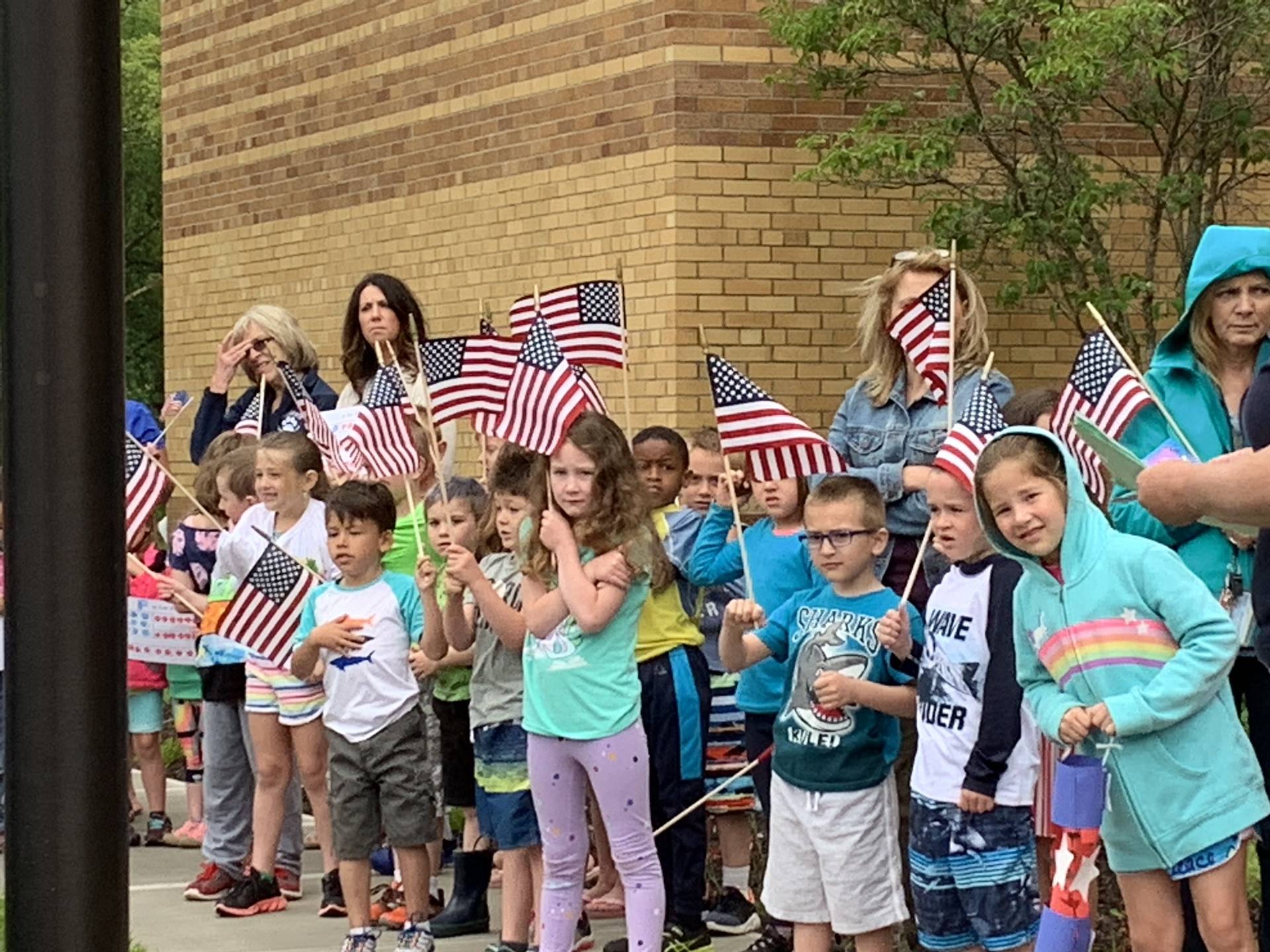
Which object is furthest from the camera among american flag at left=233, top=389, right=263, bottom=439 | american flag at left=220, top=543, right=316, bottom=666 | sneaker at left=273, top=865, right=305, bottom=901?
american flag at left=233, top=389, right=263, bottom=439

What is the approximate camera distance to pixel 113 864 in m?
4.35

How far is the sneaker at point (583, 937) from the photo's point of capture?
7883 mm

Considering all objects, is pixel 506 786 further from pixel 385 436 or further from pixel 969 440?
pixel 969 440

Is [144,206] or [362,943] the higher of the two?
[144,206]

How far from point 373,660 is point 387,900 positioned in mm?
1153

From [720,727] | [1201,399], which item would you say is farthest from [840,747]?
[720,727]

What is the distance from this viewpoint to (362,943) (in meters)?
7.67

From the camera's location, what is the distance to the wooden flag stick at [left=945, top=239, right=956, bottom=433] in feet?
22.5

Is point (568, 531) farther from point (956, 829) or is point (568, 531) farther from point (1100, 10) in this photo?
point (1100, 10)

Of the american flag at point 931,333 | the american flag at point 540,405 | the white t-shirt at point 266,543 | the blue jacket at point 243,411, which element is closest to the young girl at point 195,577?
the blue jacket at point 243,411

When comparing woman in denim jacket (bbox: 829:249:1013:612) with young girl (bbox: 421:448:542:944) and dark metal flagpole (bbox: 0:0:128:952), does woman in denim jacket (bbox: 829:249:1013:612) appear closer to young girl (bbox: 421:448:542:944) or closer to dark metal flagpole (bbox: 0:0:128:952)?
young girl (bbox: 421:448:542:944)

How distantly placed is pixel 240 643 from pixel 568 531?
6.13ft

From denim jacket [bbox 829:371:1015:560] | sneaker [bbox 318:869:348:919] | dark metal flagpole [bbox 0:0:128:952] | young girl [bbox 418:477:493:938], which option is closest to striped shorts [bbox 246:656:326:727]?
young girl [bbox 418:477:493:938]

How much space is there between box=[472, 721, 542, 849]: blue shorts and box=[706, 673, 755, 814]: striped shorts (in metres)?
0.93
